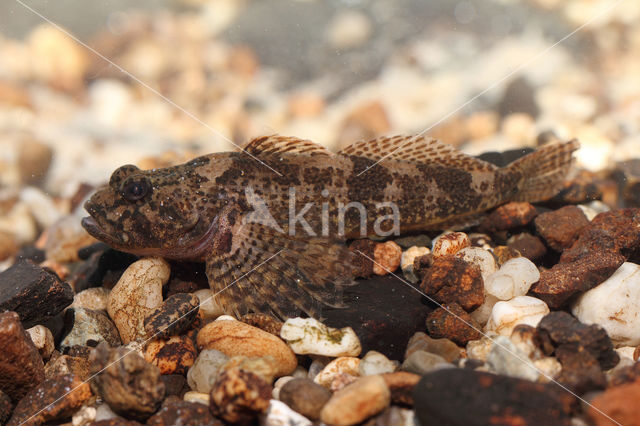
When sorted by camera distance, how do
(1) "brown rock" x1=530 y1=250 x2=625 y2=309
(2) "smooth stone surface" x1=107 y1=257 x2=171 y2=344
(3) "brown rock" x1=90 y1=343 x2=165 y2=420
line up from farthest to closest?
(2) "smooth stone surface" x1=107 y1=257 x2=171 y2=344 → (1) "brown rock" x1=530 y1=250 x2=625 y2=309 → (3) "brown rock" x1=90 y1=343 x2=165 y2=420

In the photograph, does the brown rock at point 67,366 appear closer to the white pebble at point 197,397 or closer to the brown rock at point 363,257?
the white pebble at point 197,397

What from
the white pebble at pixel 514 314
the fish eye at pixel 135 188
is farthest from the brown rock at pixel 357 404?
the fish eye at pixel 135 188

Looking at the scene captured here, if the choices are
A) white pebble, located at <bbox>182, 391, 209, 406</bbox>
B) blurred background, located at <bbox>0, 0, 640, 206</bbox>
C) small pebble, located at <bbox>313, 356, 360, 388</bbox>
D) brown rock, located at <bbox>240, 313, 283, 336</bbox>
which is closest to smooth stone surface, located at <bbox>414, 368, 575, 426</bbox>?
small pebble, located at <bbox>313, 356, 360, 388</bbox>

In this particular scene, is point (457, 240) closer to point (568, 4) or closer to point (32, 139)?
point (32, 139)

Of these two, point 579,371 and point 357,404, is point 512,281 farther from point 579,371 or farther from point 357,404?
point 357,404

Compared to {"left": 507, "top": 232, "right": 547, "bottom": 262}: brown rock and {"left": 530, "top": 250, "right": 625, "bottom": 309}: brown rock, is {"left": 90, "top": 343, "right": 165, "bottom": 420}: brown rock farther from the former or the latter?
{"left": 507, "top": 232, "right": 547, "bottom": 262}: brown rock
